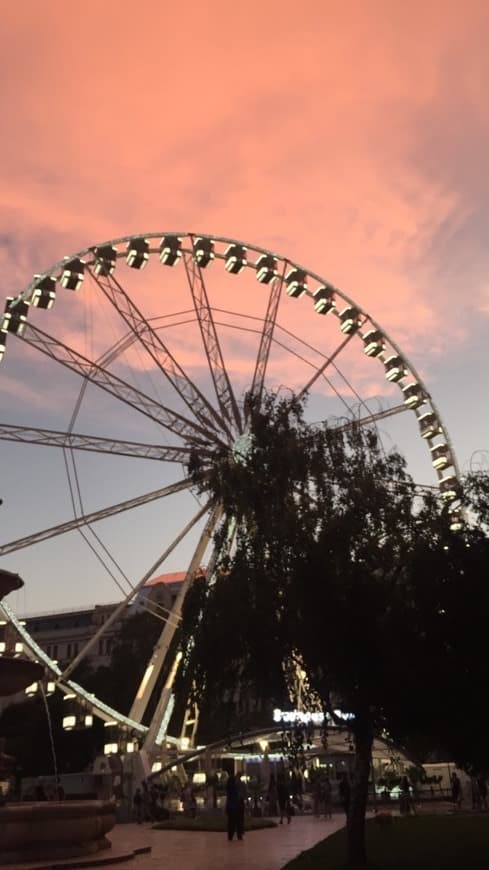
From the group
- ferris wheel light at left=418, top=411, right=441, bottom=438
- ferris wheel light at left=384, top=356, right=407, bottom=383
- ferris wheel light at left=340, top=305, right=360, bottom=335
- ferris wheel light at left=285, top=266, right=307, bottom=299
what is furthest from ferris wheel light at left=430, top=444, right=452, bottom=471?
ferris wheel light at left=285, top=266, right=307, bottom=299

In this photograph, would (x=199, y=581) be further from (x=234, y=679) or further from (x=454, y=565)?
(x=454, y=565)

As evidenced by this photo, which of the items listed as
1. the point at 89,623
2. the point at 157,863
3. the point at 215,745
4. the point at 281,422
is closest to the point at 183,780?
the point at 215,745

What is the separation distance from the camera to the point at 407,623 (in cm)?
1261

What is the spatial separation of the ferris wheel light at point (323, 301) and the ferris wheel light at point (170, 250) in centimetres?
498

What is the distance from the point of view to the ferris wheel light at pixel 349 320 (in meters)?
30.9

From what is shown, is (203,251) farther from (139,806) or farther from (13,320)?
(139,806)

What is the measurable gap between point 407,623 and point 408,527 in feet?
5.89

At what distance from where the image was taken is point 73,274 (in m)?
28.3

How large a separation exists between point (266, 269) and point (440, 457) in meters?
8.79

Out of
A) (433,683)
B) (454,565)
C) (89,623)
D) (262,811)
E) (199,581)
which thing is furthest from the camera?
(89,623)

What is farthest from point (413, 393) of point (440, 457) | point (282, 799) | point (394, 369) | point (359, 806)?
point (359, 806)

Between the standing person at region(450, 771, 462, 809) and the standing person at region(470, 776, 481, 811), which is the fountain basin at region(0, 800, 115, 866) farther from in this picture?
the standing person at region(450, 771, 462, 809)

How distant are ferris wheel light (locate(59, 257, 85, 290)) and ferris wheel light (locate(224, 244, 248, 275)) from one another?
16.1 feet

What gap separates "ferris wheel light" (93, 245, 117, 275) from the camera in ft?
92.8
